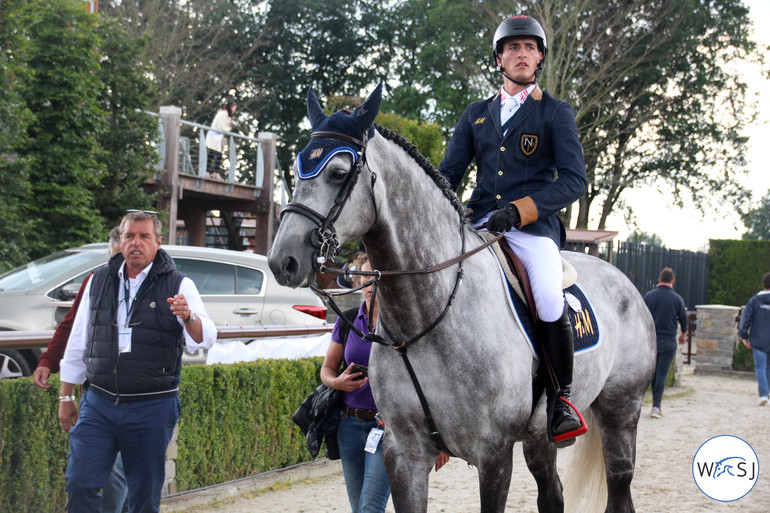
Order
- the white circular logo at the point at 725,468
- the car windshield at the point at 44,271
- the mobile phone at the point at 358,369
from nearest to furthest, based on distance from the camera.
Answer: the mobile phone at the point at 358,369, the white circular logo at the point at 725,468, the car windshield at the point at 44,271

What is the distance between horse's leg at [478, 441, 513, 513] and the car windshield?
658cm

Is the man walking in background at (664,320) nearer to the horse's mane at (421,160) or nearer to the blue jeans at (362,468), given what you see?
the blue jeans at (362,468)

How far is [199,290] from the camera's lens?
9086mm

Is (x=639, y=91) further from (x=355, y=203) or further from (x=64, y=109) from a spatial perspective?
(x=355, y=203)

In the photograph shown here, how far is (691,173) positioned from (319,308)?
1028 inches

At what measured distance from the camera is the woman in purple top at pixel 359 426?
391 cm

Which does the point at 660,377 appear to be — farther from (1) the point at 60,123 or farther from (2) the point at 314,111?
(1) the point at 60,123

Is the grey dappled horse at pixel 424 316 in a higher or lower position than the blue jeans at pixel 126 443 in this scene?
higher

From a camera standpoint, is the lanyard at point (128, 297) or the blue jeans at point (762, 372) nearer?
the lanyard at point (128, 297)

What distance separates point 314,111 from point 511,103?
128 centimetres

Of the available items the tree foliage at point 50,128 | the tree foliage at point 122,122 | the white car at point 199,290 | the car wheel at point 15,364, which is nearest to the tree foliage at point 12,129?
the tree foliage at point 50,128

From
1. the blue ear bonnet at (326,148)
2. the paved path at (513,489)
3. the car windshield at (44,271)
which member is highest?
the blue ear bonnet at (326,148)

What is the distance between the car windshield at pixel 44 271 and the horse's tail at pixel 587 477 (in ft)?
19.8

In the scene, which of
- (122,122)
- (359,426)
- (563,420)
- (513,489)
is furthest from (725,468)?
(122,122)
